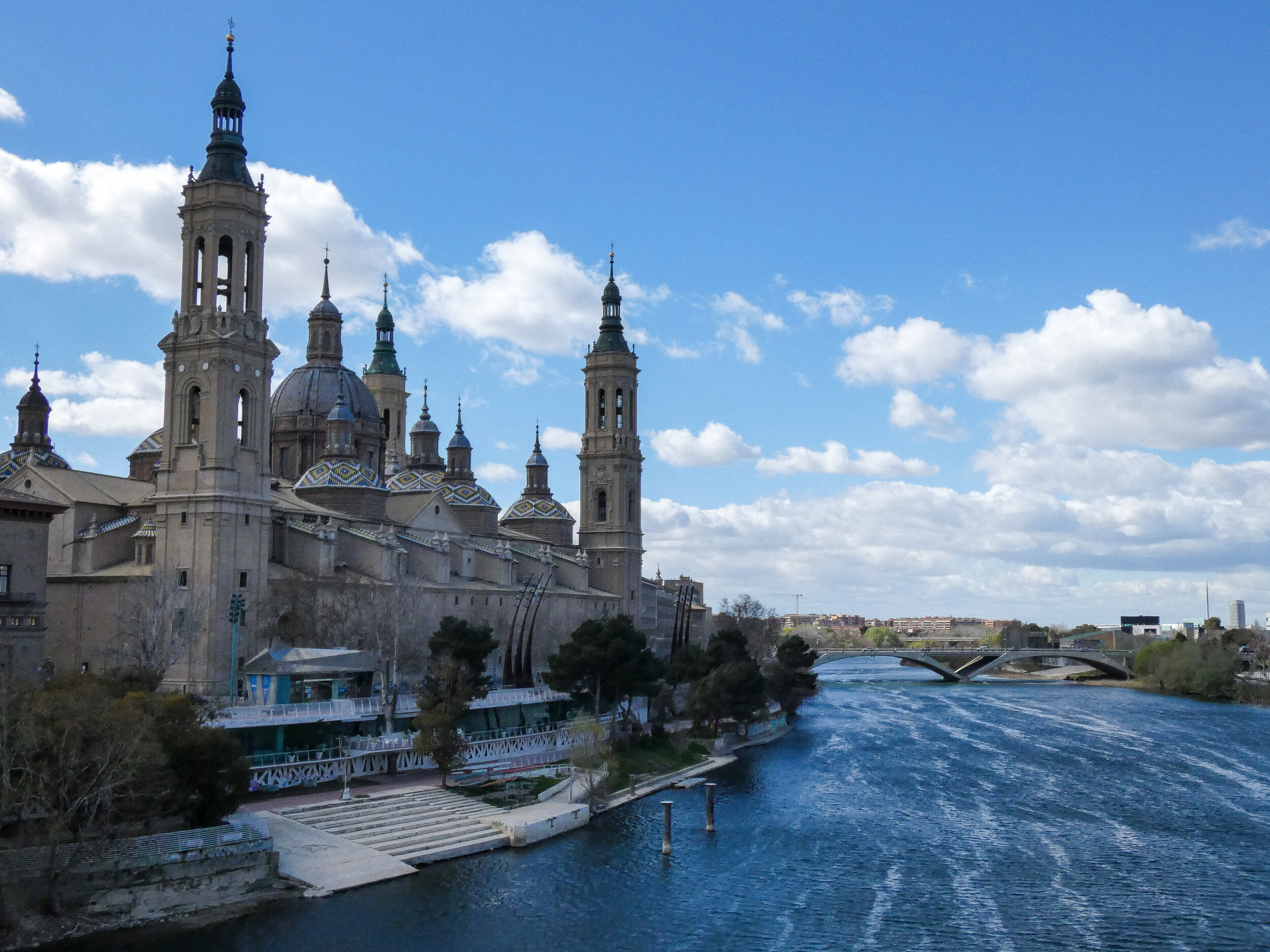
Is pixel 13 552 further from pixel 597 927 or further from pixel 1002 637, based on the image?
pixel 1002 637

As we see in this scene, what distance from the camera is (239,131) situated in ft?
182

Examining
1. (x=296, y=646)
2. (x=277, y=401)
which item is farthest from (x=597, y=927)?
(x=277, y=401)

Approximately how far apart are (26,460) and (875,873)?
50034 millimetres

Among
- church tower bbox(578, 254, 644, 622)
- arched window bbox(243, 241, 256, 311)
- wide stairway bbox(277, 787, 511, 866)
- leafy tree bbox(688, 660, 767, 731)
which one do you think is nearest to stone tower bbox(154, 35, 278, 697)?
arched window bbox(243, 241, 256, 311)

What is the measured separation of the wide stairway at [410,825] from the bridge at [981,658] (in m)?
97.2

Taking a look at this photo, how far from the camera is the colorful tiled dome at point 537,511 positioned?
9238 centimetres

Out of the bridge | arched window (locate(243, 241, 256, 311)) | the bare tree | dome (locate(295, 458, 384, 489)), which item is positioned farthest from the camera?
the bridge

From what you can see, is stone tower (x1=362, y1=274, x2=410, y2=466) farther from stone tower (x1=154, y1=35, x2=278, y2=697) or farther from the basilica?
stone tower (x1=154, y1=35, x2=278, y2=697)

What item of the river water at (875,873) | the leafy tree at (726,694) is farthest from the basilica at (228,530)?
the river water at (875,873)

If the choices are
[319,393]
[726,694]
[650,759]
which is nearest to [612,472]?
[319,393]

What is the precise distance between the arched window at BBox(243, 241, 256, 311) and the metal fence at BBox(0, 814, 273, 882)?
27.2 m

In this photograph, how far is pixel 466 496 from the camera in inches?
3265

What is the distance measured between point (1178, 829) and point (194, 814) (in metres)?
33.4

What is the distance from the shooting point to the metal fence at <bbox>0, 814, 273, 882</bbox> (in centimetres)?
2867
